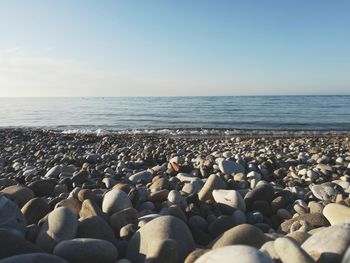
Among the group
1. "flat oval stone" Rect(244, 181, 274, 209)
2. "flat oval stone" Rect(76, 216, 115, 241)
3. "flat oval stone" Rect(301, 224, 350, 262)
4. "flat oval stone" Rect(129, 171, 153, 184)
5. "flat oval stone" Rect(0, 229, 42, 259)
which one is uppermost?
"flat oval stone" Rect(301, 224, 350, 262)

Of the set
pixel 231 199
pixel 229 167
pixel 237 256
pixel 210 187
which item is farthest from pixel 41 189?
pixel 237 256

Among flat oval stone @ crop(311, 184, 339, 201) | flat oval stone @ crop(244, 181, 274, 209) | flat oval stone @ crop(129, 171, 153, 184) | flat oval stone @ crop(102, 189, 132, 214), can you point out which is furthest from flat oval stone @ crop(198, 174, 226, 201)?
flat oval stone @ crop(129, 171, 153, 184)

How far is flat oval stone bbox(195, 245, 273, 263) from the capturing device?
1549mm

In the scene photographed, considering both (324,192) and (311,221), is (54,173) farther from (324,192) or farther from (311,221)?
(311,221)

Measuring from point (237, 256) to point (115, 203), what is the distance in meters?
1.81

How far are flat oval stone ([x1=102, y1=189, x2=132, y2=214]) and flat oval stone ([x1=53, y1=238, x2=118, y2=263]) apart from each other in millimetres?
1046

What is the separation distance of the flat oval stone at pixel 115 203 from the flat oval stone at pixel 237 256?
162cm

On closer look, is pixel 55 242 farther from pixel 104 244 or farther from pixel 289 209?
pixel 289 209

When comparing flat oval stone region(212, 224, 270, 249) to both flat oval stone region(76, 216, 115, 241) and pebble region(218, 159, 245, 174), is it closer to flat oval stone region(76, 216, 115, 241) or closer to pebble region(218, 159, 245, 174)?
flat oval stone region(76, 216, 115, 241)

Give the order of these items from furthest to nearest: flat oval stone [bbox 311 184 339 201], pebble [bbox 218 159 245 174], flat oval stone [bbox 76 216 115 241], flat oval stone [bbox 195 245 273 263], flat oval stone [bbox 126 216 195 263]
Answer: pebble [bbox 218 159 245 174] → flat oval stone [bbox 311 184 339 201] → flat oval stone [bbox 76 216 115 241] → flat oval stone [bbox 126 216 195 263] → flat oval stone [bbox 195 245 273 263]

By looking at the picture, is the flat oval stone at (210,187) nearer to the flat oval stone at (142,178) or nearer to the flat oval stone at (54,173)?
the flat oval stone at (142,178)

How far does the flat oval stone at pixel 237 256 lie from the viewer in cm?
155

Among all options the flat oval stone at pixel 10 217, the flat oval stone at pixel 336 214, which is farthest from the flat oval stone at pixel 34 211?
the flat oval stone at pixel 336 214

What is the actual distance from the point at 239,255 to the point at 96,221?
4.34ft
